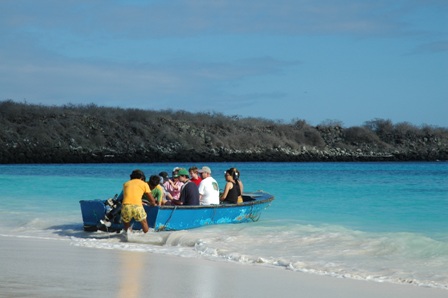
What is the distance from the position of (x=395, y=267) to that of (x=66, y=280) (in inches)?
183

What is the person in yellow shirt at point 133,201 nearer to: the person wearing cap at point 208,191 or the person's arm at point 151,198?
the person's arm at point 151,198

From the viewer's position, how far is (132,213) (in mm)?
13398

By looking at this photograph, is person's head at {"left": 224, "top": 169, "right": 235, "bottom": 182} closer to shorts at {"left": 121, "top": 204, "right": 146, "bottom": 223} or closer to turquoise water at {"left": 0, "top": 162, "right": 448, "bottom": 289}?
turquoise water at {"left": 0, "top": 162, "right": 448, "bottom": 289}

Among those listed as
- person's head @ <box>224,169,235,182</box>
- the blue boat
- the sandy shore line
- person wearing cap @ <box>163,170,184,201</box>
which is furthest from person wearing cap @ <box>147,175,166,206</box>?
the sandy shore line

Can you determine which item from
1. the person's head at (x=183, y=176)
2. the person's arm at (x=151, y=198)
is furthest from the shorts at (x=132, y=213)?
the person's head at (x=183, y=176)

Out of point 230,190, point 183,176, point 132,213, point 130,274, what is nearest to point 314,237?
point 230,190

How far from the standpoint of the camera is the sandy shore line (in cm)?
800

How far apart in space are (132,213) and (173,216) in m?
1.07

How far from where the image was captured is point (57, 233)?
1510 cm

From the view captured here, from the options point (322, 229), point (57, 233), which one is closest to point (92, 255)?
point (57, 233)

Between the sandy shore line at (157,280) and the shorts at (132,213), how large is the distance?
7.03 ft

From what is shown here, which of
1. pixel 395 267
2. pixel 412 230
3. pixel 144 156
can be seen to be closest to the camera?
pixel 395 267

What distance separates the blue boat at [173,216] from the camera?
1391cm

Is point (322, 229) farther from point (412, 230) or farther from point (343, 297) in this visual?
point (343, 297)
